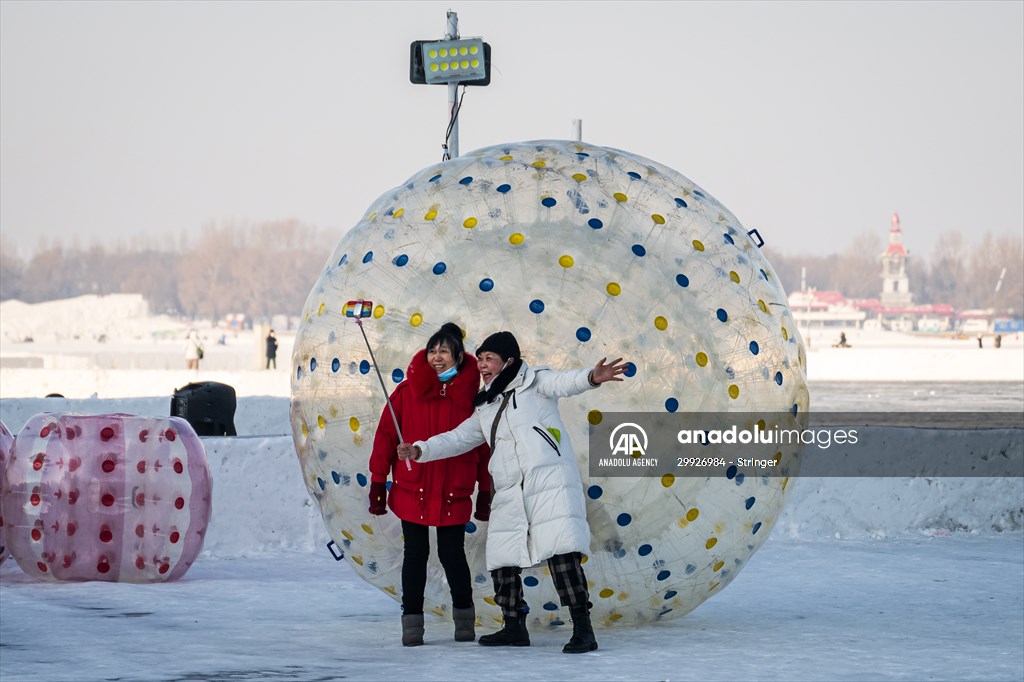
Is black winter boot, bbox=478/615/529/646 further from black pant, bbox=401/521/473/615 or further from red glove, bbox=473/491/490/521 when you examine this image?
red glove, bbox=473/491/490/521

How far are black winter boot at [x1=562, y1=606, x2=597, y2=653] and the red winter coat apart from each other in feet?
1.92

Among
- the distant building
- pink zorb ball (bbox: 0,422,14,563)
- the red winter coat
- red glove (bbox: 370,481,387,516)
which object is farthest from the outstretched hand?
the distant building

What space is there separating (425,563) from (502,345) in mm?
988

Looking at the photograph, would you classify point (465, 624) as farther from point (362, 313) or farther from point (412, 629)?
point (362, 313)

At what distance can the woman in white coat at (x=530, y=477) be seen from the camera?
20.1 feet

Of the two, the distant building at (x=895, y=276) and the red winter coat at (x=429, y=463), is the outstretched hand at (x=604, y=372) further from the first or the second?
the distant building at (x=895, y=276)

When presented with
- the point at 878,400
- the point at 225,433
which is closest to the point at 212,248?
the point at 878,400

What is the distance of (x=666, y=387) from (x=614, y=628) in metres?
1.16

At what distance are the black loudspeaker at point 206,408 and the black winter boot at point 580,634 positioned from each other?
23.0 ft

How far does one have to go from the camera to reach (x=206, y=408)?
12844mm

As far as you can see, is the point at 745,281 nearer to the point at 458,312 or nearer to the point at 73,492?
the point at 458,312

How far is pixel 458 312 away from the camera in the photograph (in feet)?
21.0

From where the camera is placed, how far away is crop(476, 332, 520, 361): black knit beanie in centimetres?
619

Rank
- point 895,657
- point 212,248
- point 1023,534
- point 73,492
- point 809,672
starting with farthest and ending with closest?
point 212,248
point 1023,534
point 73,492
point 895,657
point 809,672
